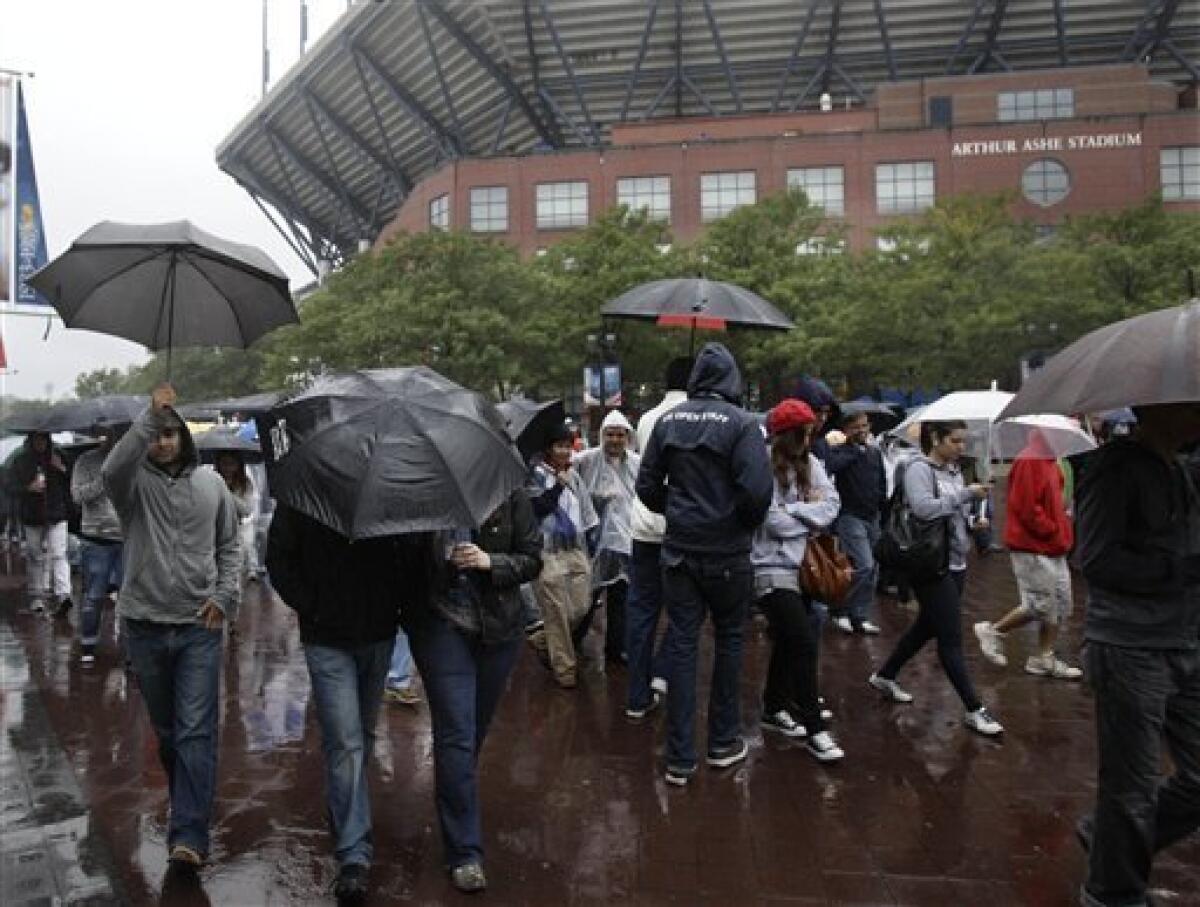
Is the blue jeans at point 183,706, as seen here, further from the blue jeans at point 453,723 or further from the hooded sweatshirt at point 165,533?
the blue jeans at point 453,723

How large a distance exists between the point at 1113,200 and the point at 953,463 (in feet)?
128

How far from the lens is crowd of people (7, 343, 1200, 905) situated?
3.07 m

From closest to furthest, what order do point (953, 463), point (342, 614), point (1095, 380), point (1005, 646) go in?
point (1095, 380)
point (342, 614)
point (953, 463)
point (1005, 646)

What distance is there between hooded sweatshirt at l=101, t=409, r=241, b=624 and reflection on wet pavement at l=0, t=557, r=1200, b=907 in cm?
103

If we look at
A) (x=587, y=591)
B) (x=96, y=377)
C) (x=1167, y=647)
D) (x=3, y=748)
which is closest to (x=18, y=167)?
(x=3, y=748)

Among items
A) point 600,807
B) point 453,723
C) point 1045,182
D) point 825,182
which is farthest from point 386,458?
point 1045,182

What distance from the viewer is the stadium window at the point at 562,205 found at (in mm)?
41156

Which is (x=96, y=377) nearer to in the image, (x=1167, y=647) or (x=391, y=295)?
(x=391, y=295)

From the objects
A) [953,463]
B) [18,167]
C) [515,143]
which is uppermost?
[515,143]

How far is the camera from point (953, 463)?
546 cm

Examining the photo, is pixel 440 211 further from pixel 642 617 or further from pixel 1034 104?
pixel 642 617

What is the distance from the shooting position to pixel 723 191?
39969 mm

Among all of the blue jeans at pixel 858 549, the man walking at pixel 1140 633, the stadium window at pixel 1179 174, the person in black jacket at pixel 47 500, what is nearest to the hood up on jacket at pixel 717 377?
the man walking at pixel 1140 633

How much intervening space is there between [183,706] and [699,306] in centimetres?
379
